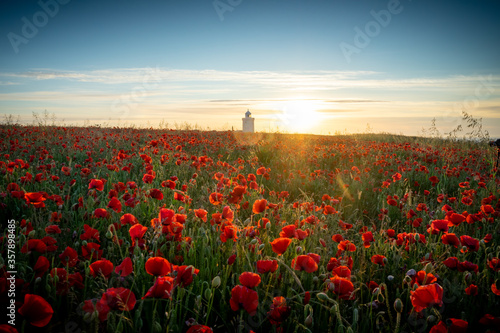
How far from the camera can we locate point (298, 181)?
5695mm

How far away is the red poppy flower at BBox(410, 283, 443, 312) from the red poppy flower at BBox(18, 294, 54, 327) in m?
1.43

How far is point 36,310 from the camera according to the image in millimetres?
1126

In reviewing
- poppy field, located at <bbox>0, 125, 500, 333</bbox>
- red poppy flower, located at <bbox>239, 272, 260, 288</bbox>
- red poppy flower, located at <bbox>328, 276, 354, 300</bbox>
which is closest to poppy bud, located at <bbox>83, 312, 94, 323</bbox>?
poppy field, located at <bbox>0, 125, 500, 333</bbox>

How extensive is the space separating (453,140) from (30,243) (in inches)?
539

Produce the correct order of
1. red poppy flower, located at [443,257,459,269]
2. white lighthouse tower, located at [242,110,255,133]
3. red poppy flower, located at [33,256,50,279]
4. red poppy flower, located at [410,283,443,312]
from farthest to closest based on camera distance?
white lighthouse tower, located at [242,110,255,133]
red poppy flower, located at [443,257,459,269]
red poppy flower, located at [33,256,50,279]
red poppy flower, located at [410,283,443,312]

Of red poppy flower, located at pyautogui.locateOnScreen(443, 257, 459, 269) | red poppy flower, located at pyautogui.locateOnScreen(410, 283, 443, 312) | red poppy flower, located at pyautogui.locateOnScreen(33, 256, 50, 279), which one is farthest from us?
red poppy flower, located at pyautogui.locateOnScreen(443, 257, 459, 269)

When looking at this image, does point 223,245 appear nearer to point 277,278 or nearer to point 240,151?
point 277,278

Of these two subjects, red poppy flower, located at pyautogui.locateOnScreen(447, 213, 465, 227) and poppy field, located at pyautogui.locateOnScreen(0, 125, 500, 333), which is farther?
red poppy flower, located at pyautogui.locateOnScreen(447, 213, 465, 227)

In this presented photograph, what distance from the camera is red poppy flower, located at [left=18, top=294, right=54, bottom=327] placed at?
111 cm

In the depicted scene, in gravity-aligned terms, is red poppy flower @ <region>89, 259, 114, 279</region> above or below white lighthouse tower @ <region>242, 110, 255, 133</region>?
below

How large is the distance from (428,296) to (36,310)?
5.02 feet

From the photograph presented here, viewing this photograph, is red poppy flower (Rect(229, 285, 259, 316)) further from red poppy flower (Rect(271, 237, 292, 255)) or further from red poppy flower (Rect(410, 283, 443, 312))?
red poppy flower (Rect(410, 283, 443, 312))

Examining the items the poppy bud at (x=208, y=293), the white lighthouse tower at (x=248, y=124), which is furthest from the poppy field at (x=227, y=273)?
the white lighthouse tower at (x=248, y=124)

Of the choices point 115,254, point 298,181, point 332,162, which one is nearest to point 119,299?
point 115,254
